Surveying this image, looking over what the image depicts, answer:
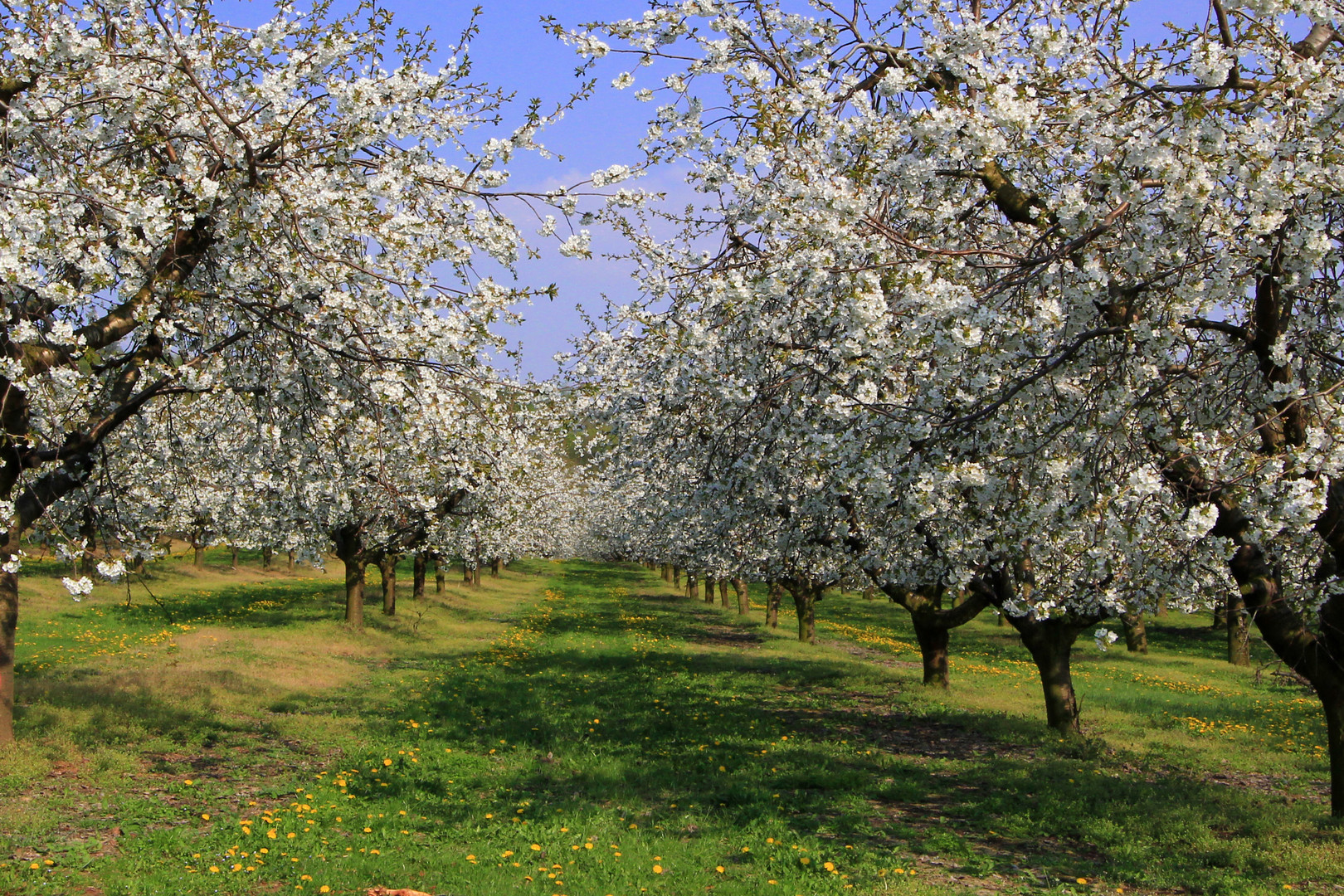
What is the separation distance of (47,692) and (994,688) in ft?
68.4

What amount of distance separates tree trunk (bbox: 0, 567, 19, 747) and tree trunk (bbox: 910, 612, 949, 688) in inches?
697

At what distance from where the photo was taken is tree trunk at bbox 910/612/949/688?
2172cm

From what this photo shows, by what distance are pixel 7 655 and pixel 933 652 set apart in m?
18.7

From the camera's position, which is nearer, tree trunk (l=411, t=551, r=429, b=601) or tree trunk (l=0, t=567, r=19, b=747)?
tree trunk (l=0, t=567, r=19, b=747)

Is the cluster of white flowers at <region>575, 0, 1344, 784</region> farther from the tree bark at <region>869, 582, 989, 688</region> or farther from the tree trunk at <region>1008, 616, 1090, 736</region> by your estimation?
the tree bark at <region>869, 582, 989, 688</region>

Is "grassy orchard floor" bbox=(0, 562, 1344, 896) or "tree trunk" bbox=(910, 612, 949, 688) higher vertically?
"tree trunk" bbox=(910, 612, 949, 688)

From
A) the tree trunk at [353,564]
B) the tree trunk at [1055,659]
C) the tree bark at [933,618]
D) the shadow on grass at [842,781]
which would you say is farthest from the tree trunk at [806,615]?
the tree trunk at [1055,659]

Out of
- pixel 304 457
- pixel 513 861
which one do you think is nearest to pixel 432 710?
pixel 304 457

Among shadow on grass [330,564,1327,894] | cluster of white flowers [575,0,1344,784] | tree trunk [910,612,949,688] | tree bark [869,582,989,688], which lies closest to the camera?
cluster of white flowers [575,0,1344,784]

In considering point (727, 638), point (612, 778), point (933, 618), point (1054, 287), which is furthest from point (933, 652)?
point (1054, 287)

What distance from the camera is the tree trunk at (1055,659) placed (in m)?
15.9

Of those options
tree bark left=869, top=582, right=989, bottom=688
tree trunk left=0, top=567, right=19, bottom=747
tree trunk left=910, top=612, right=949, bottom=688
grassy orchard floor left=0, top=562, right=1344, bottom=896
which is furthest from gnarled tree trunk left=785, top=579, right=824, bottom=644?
tree trunk left=0, top=567, right=19, bottom=747

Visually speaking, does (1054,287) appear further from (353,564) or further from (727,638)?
(727,638)

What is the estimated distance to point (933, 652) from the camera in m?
22.1
